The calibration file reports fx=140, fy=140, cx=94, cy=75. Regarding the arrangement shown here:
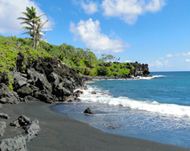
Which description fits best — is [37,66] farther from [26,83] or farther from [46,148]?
[46,148]

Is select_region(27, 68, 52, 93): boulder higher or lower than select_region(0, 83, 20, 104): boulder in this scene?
higher

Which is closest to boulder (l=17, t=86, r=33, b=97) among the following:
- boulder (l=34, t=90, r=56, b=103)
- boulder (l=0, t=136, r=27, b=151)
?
boulder (l=34, t=90, r=56, b=103)

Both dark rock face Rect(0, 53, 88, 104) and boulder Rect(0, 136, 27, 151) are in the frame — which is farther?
dark rock face Rect(0, 53, 88, 104)

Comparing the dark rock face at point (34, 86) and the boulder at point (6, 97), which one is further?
the dark rock face at point (34, 86)

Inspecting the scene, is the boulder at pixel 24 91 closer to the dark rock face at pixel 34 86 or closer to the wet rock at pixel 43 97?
the dark rock face at pixel 34 86

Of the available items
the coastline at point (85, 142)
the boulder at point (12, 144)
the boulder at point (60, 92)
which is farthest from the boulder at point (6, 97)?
the boulder at point (12, 144)

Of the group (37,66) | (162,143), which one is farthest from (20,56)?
(162,143)

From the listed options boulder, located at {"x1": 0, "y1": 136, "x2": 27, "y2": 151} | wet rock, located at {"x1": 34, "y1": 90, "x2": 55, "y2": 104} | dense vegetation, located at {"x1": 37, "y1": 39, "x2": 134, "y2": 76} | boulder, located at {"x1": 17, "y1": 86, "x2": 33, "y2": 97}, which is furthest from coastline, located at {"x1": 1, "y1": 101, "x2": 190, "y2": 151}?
dense vegetation, located at {"x1": 37, "y1": 39, "x2": 134, "y2": 76}

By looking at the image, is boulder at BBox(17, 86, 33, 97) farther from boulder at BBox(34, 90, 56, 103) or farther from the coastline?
the coastline

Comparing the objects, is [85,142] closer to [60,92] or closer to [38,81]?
[60,92]

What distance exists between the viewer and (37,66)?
81.4 ft

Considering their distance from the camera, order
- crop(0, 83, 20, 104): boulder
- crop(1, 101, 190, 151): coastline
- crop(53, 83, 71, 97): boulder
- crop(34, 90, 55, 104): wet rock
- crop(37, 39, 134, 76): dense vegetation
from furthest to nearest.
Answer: crop(37, 39, 134, 76): dense vegetation < crop(53, 83, 71, 97): boulder < crop(34, 90, 55, 104): wet rock < crop(0, 83, 20, 104): boulder < crop(1, 101, 190, 151): coastline

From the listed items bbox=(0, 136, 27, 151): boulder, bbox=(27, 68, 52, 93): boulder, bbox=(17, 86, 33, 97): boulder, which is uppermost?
bbox=(27, 68, 52, 93): boulder

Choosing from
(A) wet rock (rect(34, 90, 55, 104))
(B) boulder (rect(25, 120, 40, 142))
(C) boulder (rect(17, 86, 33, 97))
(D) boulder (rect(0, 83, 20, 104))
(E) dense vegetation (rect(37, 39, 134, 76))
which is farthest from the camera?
(E) dense vegetation (rect(37, 39, 134, 76))
